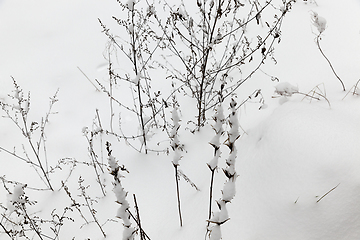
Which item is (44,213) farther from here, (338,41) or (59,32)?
(338,41)

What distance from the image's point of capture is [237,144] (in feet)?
5.75

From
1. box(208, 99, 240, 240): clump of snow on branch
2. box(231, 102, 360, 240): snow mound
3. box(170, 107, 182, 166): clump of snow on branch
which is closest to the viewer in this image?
box(208, 99, 240, 240): clump of snow on branch

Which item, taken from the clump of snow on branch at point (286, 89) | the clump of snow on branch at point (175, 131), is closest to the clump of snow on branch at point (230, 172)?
the clump of snow on branch at point (175, 131)

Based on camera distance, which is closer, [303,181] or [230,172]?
[230,172]

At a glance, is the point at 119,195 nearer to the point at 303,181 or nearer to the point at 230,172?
the point at 230,172

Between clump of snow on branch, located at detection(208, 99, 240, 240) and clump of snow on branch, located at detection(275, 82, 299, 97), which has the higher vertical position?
clump of snow on branch, located at detection(275, 82, 299, 97)

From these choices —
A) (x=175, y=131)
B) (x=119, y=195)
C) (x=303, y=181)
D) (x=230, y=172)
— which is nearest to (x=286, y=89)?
(x=303, y=181)

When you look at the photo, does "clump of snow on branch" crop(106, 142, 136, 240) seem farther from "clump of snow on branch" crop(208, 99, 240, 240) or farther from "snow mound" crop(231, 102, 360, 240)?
"snow mound" crop(231, 102, 360, 240)

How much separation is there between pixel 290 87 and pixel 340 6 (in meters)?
2.02

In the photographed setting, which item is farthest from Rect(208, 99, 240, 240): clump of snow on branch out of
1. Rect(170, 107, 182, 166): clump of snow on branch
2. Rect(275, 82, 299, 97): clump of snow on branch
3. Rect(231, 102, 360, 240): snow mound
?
Rect(275, 82, 299, 97): clump of snow on branch

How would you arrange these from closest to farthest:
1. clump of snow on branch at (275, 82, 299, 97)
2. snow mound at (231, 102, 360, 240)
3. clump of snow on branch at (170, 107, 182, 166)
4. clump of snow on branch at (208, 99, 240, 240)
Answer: clump of snow on branch at (208, 99, 240, 240) < clump of snow on branch at (170, 107, 182, 166) < snow mound at (231, 102, 360, 240) < clump of snow on branch at (275, 82, 299, 97)

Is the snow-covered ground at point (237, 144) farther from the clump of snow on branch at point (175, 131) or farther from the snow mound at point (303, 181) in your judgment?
the clump of snow on branch at point (175, 131)

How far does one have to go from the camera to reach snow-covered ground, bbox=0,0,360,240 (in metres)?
1.12

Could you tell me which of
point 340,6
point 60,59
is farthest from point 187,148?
point 340,6
